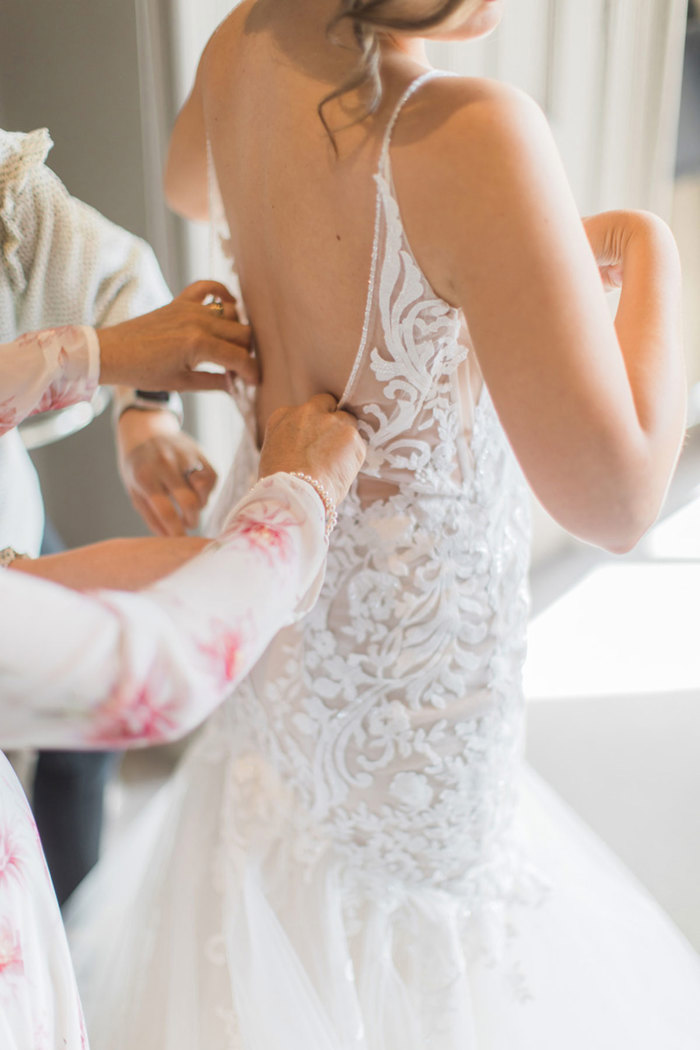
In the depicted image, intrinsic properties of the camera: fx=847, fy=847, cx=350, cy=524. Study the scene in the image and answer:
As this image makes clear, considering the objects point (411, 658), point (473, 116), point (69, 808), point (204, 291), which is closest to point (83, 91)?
point (204, 291)

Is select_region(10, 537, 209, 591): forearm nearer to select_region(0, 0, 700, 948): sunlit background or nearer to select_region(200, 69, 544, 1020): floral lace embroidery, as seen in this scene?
select_region(200, 69, 544, 1020): floral lace embroidery

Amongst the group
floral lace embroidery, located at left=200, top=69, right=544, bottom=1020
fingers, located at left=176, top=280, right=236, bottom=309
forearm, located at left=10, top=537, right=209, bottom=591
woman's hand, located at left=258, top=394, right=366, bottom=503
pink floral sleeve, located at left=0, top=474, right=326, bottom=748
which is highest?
fingers, located at left=176, top=280, right=236, bottom=309

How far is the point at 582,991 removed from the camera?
95 centimetres

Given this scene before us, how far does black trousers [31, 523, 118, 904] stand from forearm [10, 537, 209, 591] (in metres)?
0.62

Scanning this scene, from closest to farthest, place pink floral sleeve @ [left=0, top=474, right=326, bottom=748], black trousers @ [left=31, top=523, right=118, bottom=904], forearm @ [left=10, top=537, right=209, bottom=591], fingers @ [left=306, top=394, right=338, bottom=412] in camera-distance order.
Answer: pink floral sleeve @ [left=0, top=474, right=326, bottom=748] → forearm @ [left=10, top=537, right=209, bottom=591] → fingers @ [left=306, top=394, right=338, bottom=412] → black trousers @ [left=31, top=523, right=118, bottom=904]

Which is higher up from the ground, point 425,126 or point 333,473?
point 425,126

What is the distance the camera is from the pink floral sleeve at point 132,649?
38 centimetres

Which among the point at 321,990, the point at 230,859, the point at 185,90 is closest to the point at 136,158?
the point at 185,90

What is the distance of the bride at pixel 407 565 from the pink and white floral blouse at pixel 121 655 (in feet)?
0.56

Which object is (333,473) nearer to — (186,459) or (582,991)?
(186,459)

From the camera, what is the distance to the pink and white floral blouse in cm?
38

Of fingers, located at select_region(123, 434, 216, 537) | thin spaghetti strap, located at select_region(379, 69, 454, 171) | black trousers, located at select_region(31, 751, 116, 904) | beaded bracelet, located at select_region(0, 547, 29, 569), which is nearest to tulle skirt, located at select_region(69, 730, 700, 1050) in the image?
black trousers, located at select_region(31, 751, 116, 904)

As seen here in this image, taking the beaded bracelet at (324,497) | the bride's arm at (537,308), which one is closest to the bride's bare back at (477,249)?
the bride's arm at (537,308)

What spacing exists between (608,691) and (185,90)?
1.16 metres
